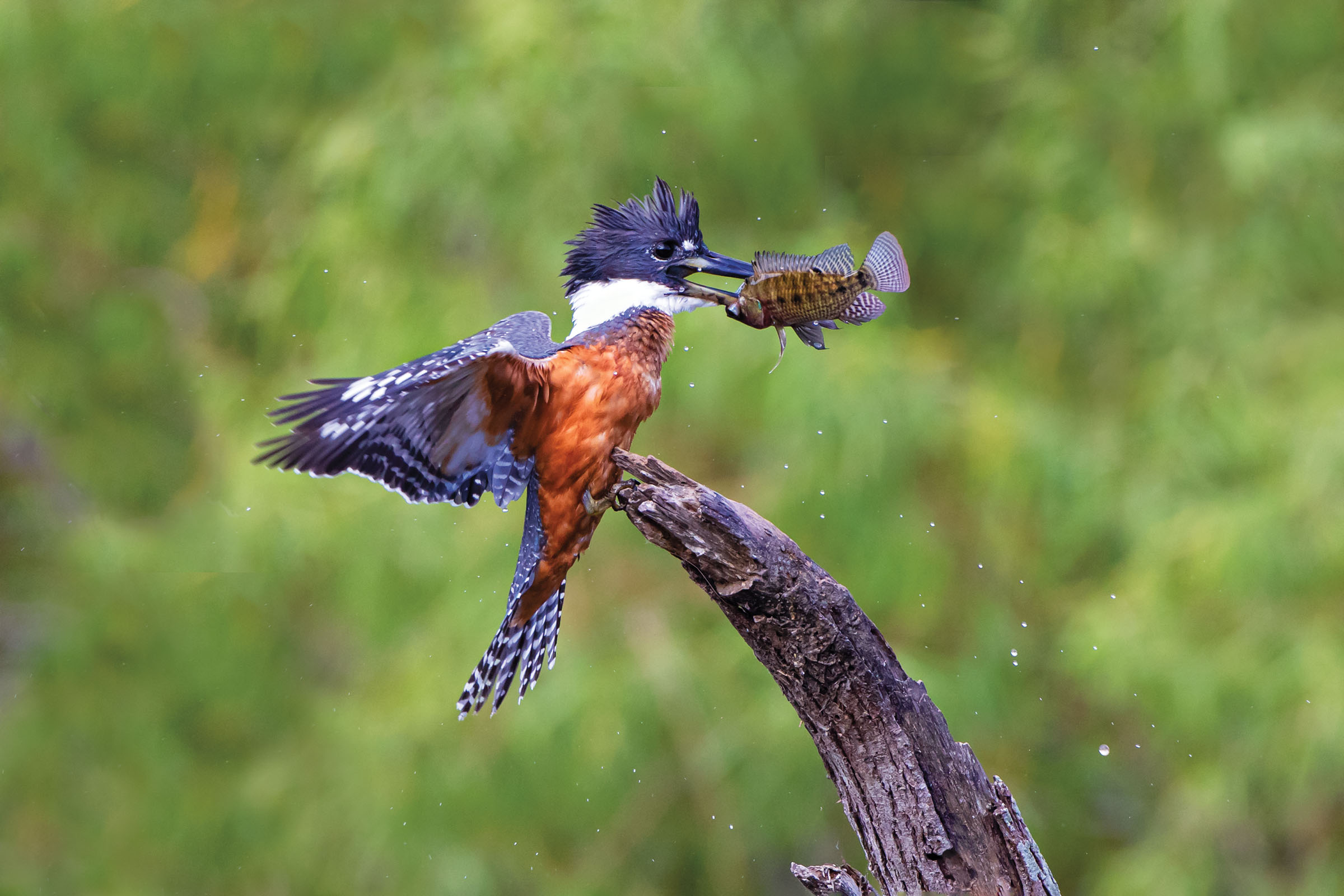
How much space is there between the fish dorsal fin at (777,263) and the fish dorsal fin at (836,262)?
1 centimetres

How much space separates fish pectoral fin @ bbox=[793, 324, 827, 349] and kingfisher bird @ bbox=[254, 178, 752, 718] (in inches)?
5.4

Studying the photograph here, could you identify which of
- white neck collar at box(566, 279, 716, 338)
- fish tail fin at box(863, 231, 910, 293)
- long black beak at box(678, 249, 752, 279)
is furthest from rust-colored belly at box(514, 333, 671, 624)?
fish tail fin at box(863, 231, 910, 293)

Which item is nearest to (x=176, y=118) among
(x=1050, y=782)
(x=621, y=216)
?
(x=621, y=216)

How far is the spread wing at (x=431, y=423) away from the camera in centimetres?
166

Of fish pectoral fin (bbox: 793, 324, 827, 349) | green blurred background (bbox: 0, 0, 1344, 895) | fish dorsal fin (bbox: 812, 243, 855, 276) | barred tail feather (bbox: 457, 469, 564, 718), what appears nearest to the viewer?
fish dorsal fin (bbox: 812, 243, 855, 276)

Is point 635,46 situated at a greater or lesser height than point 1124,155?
lesser

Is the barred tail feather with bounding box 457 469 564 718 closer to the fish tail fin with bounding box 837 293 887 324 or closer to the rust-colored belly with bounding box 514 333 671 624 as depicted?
the rust-colored belly with bounding box 514 333 671 624

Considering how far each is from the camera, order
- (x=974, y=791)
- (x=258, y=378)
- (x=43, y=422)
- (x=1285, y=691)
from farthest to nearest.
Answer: (x=43, y=422), (x=258, y=378), (x=1285, y=691), (x=974, y=791)

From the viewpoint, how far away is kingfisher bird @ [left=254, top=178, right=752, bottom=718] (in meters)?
1.68

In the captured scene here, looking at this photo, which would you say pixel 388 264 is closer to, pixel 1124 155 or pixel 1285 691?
pixel 1124 155

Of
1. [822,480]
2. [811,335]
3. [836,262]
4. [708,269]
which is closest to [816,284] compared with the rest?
[836,262]

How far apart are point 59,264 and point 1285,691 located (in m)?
4.37

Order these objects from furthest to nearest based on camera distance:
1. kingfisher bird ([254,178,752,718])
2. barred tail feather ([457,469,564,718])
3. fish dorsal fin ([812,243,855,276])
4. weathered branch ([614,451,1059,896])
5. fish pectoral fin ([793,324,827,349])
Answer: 1. barred tail feather ([457,469,564,718])
2. fish pectoral fin ([793,324,827,349])
3. fish dorsal fin ([812,243,855,276])
4. kingfisher bird ([254,178,752,718])
5. weathered branch ([614,451,1059,896])

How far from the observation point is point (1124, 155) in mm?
3918
